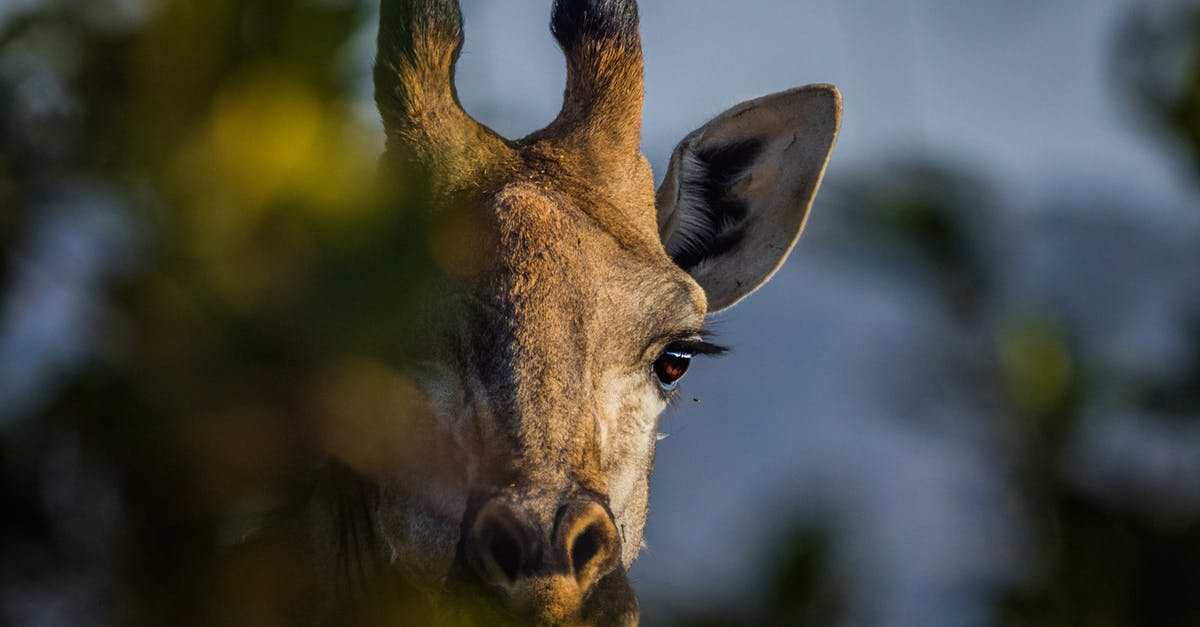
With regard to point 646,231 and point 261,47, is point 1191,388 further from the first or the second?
point 646,231

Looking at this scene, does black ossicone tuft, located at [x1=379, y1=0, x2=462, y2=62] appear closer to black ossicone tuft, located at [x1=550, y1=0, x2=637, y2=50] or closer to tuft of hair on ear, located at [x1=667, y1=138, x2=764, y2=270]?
black ossicone tuft, located at [x1=550, y1=0, x2=637, y2=50]

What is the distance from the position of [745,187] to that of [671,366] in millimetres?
1870

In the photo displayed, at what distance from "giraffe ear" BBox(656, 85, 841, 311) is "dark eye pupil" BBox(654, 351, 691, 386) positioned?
135 centimetres

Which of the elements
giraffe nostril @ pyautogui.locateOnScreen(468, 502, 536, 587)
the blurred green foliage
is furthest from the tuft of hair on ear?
the blurred green foliage

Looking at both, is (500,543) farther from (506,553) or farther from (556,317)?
(556,317)

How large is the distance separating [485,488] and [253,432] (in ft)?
10.8

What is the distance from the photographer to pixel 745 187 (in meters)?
7.88

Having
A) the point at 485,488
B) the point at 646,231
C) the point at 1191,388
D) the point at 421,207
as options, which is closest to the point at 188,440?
the point at 421,207

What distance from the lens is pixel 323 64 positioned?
4.94ft

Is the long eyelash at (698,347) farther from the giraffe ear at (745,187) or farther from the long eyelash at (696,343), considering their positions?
the giraffe ear at (745,187)

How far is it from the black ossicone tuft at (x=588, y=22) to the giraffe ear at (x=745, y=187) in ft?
2.89

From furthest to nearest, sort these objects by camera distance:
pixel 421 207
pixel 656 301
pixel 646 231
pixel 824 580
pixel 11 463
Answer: pixel 646 231 → pixel 656 301 → pixel 824 580 → pixel 421 207 → pixel 11 463

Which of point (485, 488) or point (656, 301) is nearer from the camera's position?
point (485, 488)

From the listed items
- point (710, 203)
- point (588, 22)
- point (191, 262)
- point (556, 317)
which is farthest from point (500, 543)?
point (710, 203)
